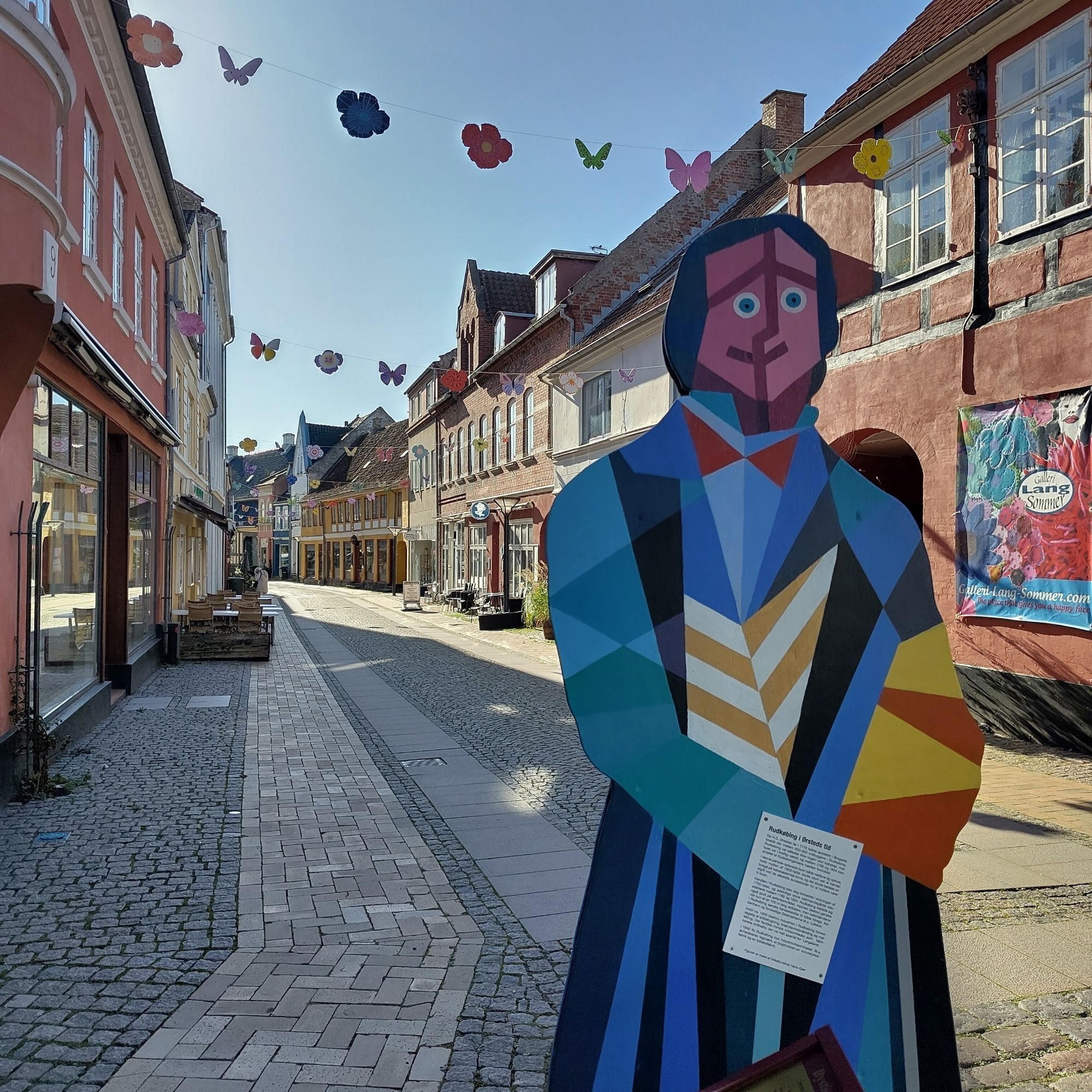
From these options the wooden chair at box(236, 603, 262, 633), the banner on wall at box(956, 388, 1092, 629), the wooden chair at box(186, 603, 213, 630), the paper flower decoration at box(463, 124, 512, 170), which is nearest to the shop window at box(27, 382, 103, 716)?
the paper flower decoration at box(463, 124, 512, 170)

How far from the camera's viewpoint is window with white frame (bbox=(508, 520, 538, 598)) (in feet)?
77.7

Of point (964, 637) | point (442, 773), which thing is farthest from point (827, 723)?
point (964, 637)

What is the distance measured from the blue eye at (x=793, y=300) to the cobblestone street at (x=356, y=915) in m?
2.65

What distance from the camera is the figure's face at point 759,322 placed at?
241 cm

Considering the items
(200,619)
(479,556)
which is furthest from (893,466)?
(479,556)

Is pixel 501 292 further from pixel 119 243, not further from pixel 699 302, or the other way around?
pixel 699 302

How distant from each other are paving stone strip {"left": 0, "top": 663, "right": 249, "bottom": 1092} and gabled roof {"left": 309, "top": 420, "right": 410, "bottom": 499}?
36477mm

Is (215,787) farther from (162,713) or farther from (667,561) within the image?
(667,561)

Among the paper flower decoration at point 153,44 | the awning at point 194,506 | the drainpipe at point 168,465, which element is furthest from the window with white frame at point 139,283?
the paper flower decoration at point 153,44

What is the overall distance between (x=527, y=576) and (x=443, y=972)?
19185 millimetres

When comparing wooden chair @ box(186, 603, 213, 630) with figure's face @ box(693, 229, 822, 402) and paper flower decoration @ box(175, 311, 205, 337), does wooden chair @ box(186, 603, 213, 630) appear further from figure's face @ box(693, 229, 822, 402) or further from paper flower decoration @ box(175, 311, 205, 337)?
figure's face @ box(693, 229, 822, 402)

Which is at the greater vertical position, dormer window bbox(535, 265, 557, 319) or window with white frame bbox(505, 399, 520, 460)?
dormer window bbox(535, 265, 557, 319)

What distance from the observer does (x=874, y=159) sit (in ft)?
28.6

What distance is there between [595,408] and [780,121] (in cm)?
748
